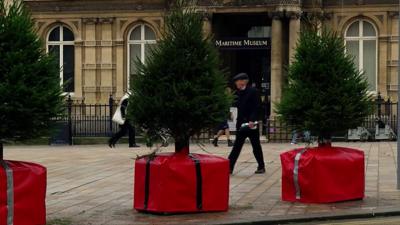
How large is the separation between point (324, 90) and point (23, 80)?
4.55 m

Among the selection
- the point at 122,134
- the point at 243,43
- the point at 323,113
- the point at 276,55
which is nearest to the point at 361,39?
the point at 276,55

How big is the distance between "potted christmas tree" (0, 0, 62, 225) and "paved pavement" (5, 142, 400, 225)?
1.22 m

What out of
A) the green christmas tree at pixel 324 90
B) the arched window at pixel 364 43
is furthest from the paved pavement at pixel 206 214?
the arched window at pixel 364 43

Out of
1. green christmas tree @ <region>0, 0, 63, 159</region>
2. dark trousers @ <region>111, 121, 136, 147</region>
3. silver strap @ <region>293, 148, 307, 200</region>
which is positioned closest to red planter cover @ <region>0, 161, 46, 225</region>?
green christmas tree @ <region>0, 0, 63, 159</region>

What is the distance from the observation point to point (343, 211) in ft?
33.0

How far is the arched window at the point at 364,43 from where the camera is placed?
98.5 feet

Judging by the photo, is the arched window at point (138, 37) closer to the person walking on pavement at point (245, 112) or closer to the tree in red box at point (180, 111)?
the person walking on pavement at point (245, 112)

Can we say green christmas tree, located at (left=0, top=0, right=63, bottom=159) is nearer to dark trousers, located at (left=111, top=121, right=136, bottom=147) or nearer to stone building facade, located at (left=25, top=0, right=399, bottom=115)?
dark trousers, located at (left=111, top=121, right=136, bottom=147)

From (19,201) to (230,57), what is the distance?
23493 millimetres

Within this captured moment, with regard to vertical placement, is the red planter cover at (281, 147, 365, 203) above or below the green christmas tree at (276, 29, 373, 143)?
below

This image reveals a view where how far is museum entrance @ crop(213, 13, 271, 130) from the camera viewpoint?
98.3 feet

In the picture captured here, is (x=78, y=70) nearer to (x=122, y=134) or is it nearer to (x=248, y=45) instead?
(x=248, y=45)

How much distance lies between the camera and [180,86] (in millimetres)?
9680

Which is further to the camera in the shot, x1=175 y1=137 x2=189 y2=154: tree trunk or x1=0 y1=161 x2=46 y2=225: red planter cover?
x1=175 y1=137 x2=189 y2=154: tree trunk
